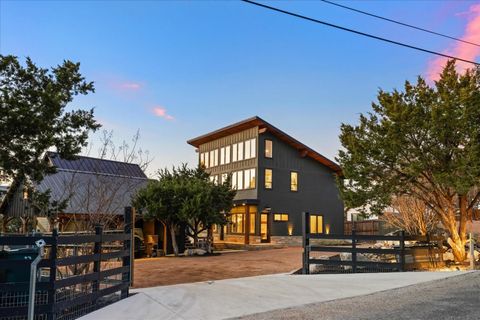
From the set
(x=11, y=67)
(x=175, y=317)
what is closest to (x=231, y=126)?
(x=11, y=67)

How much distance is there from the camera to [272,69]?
2217 centimetres

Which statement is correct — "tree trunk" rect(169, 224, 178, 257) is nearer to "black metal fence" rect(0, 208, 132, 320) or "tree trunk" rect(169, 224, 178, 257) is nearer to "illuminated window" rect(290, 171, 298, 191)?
"illuminated window" rect(290, 171, 298, 191)

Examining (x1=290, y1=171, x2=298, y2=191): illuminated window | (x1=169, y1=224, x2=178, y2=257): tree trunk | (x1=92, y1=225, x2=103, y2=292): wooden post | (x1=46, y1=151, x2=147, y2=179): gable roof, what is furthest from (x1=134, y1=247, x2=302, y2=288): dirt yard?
(x1=290, y1=171, x2=298, y2=191): illuminated window

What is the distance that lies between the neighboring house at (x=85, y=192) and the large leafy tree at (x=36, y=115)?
1046 mm

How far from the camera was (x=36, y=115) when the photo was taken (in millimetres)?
9703

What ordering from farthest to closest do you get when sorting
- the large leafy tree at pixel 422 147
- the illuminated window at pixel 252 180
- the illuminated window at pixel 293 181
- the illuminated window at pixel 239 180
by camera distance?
the illuminated window at pixel 293 181, the illuminated window at pixel 239 180, the illuminated window at pixel 252 180, the large leafy tree at pixel 422 147

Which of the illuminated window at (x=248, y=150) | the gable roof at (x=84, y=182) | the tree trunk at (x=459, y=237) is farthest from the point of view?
the illuminated window at (x=248, y=150)

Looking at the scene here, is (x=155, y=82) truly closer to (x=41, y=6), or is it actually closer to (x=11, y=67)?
(x=41, y=6)

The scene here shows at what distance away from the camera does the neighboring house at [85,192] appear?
12303 millimetres

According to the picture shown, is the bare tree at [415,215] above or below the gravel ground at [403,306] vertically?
above

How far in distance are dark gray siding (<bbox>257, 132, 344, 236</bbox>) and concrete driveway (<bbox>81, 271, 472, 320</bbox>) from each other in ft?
65.3

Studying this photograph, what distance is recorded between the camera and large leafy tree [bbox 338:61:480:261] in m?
13.6

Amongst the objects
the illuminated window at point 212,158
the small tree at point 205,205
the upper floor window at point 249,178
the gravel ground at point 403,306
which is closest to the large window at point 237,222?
the upper floor window at point 249,178

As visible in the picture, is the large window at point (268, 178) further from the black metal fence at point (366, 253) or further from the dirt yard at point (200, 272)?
the black metal fence at point (366, 253)
